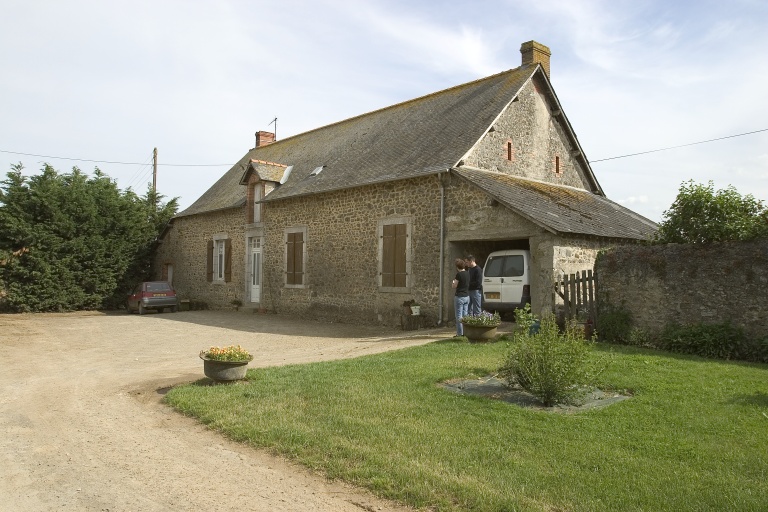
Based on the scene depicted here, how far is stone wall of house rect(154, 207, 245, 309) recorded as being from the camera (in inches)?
858

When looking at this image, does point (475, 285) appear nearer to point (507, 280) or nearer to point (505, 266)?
point (507, 280)

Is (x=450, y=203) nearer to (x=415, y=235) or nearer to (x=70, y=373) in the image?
(x=415, y=235)

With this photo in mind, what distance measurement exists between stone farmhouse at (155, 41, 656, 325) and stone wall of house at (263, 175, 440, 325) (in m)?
0.04

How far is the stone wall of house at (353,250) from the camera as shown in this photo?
14.5 m

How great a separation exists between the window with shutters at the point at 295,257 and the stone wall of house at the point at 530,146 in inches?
252

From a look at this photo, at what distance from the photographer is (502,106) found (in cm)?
1568

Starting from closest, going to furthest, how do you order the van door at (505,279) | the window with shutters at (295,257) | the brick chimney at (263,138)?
the van door at (505,279)
the window with shutters at (295,257)
the brick chimney at (263,138)

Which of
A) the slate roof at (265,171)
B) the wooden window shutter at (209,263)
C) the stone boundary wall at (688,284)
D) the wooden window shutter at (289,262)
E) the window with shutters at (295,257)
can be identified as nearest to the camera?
the stone boundary wall at (688,284)

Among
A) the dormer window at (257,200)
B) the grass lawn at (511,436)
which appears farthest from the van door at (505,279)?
the dormer window at (257,200)

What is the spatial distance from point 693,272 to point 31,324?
725 inches

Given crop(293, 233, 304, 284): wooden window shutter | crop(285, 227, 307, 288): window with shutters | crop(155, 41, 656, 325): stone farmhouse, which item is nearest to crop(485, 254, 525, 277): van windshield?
crop(155, 41, 656, 325): stone farmhouse

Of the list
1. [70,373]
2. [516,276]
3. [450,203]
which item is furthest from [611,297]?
[70,373]

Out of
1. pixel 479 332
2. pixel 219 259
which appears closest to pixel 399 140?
pixel 479 332

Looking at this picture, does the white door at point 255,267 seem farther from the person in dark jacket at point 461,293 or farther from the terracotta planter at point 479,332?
the terracotta planter at point 479,332
